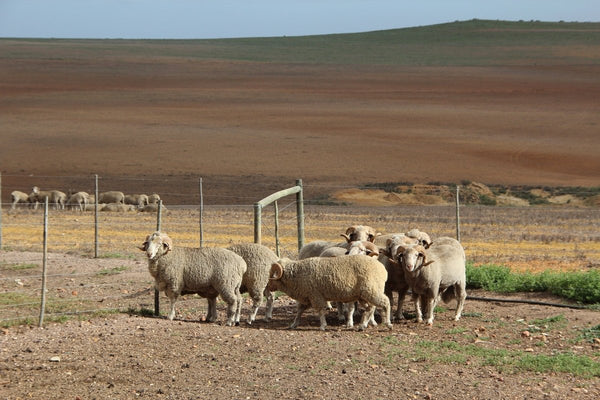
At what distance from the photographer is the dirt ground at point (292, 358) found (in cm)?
965

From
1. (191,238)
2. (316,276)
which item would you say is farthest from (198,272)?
(191,238)

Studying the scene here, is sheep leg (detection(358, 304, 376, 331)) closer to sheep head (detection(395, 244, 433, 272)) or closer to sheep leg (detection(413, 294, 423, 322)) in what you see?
sheep head (detection(395, 244, 433, 272))

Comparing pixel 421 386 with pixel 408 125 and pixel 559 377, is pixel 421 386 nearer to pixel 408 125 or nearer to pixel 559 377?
pixel 559 377

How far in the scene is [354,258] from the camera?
13.3 metres

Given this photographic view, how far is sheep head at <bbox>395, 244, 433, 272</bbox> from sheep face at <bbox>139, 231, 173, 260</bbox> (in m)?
3.47

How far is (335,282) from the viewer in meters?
13.1

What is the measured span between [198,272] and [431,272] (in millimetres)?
3473

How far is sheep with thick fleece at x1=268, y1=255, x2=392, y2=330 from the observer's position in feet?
42.8

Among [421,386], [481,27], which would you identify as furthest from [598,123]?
[481,27]

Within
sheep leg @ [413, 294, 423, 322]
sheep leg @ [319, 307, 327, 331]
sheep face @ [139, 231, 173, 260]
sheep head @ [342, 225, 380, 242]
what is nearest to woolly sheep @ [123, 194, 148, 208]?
sheep head @ [342, 225, 380, 242]

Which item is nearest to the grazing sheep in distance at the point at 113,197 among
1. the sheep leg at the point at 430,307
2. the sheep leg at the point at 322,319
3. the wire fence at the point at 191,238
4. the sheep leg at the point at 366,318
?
the wire fence at the point at 191,238

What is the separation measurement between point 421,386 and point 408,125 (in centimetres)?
6543

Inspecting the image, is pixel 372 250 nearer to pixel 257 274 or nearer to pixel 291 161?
pixel 257 274

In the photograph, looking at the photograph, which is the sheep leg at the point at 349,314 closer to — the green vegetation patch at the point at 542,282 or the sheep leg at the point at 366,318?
the sheep leg at the point at 366,318
